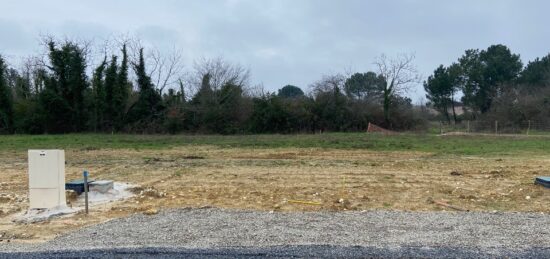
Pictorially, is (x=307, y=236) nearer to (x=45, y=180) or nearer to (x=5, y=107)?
(x=45, y=180)

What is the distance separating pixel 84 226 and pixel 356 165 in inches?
374

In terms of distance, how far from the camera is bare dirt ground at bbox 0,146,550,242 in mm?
8312

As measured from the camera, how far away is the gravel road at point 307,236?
5.09m

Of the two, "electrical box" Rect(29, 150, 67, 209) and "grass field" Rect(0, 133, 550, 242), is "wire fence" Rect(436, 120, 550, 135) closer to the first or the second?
"grass field" Rect(0, 133, 550, 242)

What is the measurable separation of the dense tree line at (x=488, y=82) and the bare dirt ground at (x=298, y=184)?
102ft

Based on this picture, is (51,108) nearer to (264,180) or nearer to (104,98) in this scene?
(104,98)

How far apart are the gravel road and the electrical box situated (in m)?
1.56

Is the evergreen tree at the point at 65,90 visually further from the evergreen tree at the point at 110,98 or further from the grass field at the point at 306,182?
the grass field at the point at 306,182

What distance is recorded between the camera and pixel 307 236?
5.97 meters

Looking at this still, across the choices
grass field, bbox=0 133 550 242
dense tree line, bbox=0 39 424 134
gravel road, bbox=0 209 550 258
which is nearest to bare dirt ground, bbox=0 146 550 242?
grass field, bbox=0 133 550 242

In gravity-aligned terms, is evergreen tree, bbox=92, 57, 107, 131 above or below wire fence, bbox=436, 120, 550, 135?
above

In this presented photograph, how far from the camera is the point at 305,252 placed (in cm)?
503

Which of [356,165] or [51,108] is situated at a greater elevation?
[51,108]

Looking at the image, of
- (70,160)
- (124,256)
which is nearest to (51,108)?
(70,160)
